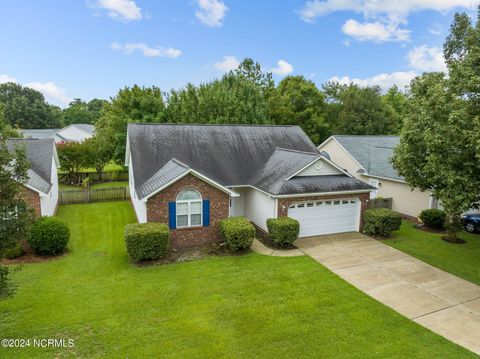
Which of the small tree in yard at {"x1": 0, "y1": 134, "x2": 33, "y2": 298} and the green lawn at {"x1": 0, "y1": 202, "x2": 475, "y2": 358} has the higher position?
the small tree in yard at {"x1": 0, "y1": 134, "x2": 33, "y2": 298}

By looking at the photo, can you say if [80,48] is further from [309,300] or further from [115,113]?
[309,300]

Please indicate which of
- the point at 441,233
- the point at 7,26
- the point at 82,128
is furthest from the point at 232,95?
the point at 82,128

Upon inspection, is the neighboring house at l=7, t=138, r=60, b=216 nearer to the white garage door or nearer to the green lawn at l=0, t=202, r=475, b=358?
the green lawn at l=0, t=202, r=475, b=358

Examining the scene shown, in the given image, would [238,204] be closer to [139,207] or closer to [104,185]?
[139,207]

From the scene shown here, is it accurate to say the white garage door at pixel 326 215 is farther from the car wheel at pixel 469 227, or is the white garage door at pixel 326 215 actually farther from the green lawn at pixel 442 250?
the car wheel at pixel 469 227

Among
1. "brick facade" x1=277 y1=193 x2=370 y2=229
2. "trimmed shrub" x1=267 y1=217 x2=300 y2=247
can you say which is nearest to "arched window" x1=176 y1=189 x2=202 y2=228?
"trimmed shrub" x1=267 y1=217 x2=300 y2=247
